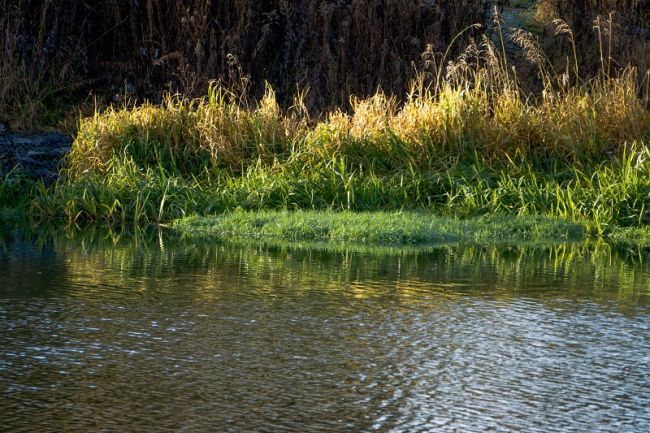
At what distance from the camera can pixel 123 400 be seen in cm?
492

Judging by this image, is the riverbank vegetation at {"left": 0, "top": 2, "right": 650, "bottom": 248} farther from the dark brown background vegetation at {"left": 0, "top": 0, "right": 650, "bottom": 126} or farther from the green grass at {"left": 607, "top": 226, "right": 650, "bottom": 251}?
the dark brown background vegetation at {"left": 0, "top": 0, "right": 650, "bottom": 126}

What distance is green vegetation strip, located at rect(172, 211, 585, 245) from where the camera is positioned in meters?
10.4

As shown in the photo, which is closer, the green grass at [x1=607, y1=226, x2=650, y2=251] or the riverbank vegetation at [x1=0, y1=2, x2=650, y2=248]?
the green grass at [x1=607, y1=226, x2=650, y2=251]

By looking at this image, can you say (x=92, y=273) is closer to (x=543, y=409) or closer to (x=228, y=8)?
(x=543, y=409)

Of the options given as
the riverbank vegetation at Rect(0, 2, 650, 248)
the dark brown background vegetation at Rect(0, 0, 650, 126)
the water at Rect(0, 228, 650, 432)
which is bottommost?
the water at Rect(0, 228, 650, 432)

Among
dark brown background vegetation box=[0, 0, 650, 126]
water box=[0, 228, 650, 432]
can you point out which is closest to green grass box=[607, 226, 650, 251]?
water box=[0, 228, 650, 432]

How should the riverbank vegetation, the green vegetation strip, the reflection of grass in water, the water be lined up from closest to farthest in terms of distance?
the water
the reflection of grass in water
the green vegetation strip
the riverbank vegetation

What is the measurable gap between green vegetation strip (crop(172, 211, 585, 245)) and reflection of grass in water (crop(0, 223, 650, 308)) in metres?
0.35

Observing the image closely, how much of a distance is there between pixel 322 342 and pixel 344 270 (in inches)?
99.3

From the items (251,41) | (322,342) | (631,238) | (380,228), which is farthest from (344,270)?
(251,41)

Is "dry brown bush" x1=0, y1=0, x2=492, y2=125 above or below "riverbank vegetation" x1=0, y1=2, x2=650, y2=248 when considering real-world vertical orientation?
above

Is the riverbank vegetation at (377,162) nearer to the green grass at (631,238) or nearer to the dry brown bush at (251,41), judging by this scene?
the green grass at (631,238)

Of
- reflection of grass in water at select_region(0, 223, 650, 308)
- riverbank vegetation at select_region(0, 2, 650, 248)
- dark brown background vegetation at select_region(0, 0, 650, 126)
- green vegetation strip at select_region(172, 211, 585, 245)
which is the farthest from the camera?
dark brown background vegetation at select_region(0, 0, 650, 126)

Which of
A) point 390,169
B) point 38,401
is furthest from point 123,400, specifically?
point 390,169
